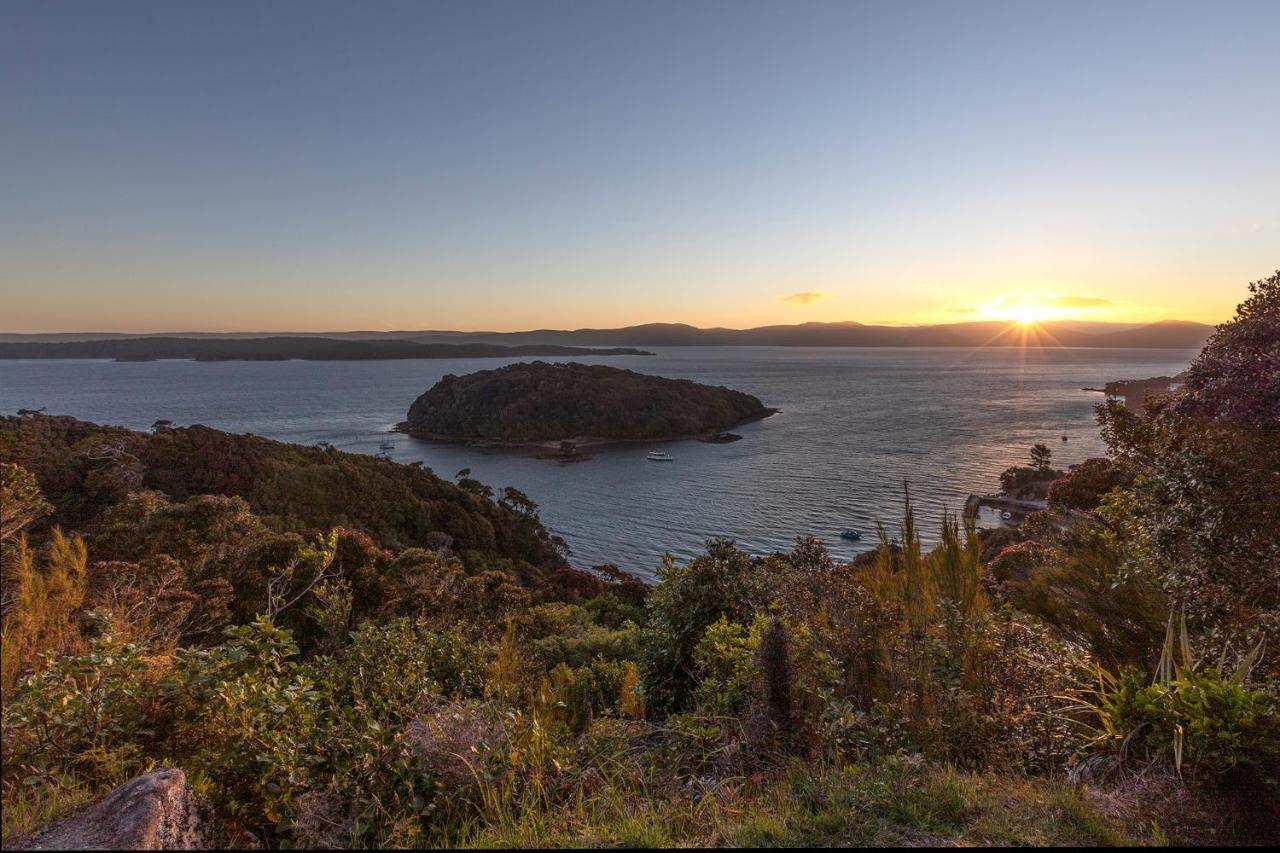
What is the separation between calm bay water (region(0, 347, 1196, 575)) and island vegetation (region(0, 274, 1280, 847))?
844 cm

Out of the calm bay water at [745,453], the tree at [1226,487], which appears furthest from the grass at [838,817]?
the calm bay water at [745,453]

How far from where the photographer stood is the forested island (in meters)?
80.8

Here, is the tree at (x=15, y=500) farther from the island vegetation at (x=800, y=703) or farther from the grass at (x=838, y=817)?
the grass at (x=838, y=817)

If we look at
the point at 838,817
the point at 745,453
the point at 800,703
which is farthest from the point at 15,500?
the point at 745,453

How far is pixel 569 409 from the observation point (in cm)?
8556

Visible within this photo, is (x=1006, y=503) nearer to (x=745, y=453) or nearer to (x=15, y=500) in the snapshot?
(x=745, y=453)

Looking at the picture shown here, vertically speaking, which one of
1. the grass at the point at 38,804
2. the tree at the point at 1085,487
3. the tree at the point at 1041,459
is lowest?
the tree at the point at 1041,459

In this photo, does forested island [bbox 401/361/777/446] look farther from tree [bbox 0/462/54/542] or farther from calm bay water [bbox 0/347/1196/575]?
tree [bbox 0/462/54/542]

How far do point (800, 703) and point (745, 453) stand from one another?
62556 millimetres

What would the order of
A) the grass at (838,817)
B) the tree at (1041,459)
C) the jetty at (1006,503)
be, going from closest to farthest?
the grass at (838,817), the jetty at (1006,503), the tree at (1041,459)

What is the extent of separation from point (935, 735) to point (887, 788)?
1.31m

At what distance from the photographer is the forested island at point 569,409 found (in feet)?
265

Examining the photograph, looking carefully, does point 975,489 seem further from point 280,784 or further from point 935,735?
point 280,784

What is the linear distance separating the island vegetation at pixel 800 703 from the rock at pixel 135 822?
0.13 meters
